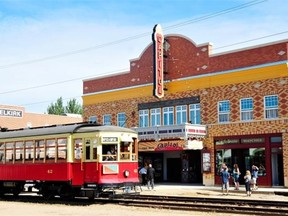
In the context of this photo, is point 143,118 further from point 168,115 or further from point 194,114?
point 194,114

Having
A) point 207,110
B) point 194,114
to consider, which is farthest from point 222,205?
point 194,114

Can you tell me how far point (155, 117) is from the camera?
36406mm

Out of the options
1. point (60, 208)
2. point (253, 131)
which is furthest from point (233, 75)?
point (60, 208)

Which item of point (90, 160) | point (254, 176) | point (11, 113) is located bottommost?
point (254, 176)

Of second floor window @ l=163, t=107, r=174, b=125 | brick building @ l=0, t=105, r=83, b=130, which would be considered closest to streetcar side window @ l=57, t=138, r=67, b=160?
second floor window @ l=163, t=107, r=174, b=125

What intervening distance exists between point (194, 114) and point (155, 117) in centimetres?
349

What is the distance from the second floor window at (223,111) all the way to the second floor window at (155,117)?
5.23m

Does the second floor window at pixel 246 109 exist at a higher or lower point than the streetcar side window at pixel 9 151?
higher

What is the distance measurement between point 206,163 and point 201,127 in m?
2.45

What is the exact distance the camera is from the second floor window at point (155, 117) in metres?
36.2

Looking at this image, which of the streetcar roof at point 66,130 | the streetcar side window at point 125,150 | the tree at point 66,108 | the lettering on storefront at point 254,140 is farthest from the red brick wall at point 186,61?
the tree at point 66,108

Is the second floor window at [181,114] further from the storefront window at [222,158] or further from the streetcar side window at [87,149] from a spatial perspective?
the streetcar side window at [87,149]

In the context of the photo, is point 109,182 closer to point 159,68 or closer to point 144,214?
point 144,214

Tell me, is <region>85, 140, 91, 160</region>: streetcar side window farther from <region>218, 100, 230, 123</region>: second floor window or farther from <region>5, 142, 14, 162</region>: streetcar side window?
<region>218, 100, 230, 123</region>: second floor window
